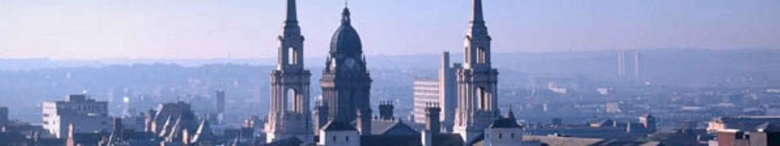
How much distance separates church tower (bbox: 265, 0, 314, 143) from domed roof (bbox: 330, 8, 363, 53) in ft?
12.8

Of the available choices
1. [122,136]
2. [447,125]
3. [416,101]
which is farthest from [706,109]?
[122,136]

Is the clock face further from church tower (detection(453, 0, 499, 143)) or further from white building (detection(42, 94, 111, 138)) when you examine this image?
white building (detection(42, 94, 111, 138))

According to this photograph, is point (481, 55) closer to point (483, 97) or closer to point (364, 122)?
point (483, 97)

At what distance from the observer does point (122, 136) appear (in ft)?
306

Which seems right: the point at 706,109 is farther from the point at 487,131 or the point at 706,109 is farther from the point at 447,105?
the point at 487,131

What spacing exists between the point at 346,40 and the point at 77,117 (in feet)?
164

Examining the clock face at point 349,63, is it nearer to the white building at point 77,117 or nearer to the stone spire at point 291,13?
the stone spire at point 291,13

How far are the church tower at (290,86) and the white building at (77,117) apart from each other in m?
39.6

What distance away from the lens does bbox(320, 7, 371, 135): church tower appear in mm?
79625

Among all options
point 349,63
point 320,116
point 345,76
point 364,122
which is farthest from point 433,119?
point 349,63

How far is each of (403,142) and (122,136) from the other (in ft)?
89.7

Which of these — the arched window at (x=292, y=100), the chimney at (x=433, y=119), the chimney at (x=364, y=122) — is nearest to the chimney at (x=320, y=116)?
the arched window at (x=292, y=100)

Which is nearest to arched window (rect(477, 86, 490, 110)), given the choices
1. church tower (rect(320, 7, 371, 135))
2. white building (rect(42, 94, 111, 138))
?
church tower (rect(320, 7, 371, 135))

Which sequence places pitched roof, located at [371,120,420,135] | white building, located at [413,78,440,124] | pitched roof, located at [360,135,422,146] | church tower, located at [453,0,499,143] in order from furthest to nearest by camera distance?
white building, located at [413,78,440,124] → pitched roof, located at [371,120,420,135] → church tower, located at [453,0,499,143] → pitched roof, located at [360,135,422,146]
